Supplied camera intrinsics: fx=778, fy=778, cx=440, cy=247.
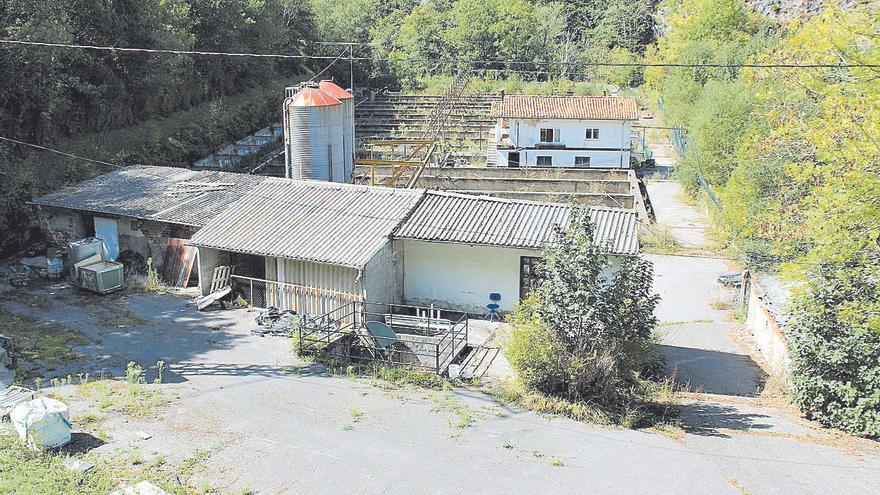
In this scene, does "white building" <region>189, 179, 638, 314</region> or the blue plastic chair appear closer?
"white building" <region>189, 179, 638, 314</region>

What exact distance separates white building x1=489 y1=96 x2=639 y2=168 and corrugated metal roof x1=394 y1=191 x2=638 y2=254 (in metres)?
17.7

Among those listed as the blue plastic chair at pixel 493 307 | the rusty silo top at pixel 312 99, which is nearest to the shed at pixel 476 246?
the blue plastic chair at pixel 493 307

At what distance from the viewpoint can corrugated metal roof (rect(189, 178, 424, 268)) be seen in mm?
16906

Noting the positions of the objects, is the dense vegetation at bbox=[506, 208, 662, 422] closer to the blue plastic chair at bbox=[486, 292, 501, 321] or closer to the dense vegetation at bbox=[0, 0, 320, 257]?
the blue plastic chair at bbox=[486, 292, 501, 321]

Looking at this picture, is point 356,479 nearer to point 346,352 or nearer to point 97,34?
point 346,352

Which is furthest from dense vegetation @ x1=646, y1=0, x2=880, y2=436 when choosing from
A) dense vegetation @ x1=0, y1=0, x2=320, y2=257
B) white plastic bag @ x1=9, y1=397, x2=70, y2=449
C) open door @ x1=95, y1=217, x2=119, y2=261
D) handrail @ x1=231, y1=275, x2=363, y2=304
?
dense vegetation @ x1=0, y1=0, x2=320, y2=257

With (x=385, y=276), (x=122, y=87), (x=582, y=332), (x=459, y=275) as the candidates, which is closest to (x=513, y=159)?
(x=122, y=87)

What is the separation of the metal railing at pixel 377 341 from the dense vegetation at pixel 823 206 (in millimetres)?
6296

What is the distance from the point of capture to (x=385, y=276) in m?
17.4

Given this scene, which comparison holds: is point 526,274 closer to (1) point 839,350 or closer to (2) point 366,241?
(2) point 366,241

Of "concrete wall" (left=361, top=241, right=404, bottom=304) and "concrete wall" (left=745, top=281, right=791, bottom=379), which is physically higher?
"concrete wall" (left=361, top=241, right=404, bottom=304)

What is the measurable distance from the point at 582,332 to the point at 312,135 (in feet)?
41.2

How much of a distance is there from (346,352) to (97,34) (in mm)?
18464

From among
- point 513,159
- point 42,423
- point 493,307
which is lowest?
point 42,423
